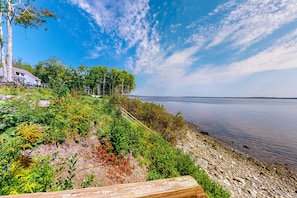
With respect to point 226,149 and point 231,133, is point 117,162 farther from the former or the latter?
point 231,133

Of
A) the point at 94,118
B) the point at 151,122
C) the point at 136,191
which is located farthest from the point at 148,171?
the point at 151,122

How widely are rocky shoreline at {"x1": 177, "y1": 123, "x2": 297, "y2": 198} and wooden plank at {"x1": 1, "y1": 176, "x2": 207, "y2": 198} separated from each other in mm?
6857

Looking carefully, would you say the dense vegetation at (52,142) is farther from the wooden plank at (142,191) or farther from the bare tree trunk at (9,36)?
the bare tree trunk at (9,36)

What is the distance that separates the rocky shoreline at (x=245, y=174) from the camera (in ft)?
21.0

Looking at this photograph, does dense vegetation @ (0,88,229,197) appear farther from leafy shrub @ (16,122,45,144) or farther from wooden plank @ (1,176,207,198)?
wooden plank @ (1,176,207,198)

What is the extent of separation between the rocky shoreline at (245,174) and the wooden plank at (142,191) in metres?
6.86

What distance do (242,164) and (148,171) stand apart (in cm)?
732

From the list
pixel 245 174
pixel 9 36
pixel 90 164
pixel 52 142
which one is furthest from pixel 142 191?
pixel 9 36

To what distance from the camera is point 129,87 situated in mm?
61594

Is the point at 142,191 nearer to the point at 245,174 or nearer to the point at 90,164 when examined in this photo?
the point at 90,164

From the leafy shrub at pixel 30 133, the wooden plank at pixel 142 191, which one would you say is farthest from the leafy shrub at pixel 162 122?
the wooden plank at pixel 142 191

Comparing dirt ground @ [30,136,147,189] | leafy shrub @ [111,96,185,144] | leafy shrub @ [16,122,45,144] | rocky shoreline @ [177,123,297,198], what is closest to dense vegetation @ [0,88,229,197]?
leafy shrub @ [16,122,45,144]

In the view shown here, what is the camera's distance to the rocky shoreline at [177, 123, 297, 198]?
6.41m

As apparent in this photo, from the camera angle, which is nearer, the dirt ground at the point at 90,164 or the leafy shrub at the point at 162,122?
the dirt ground at the point at 90,164
